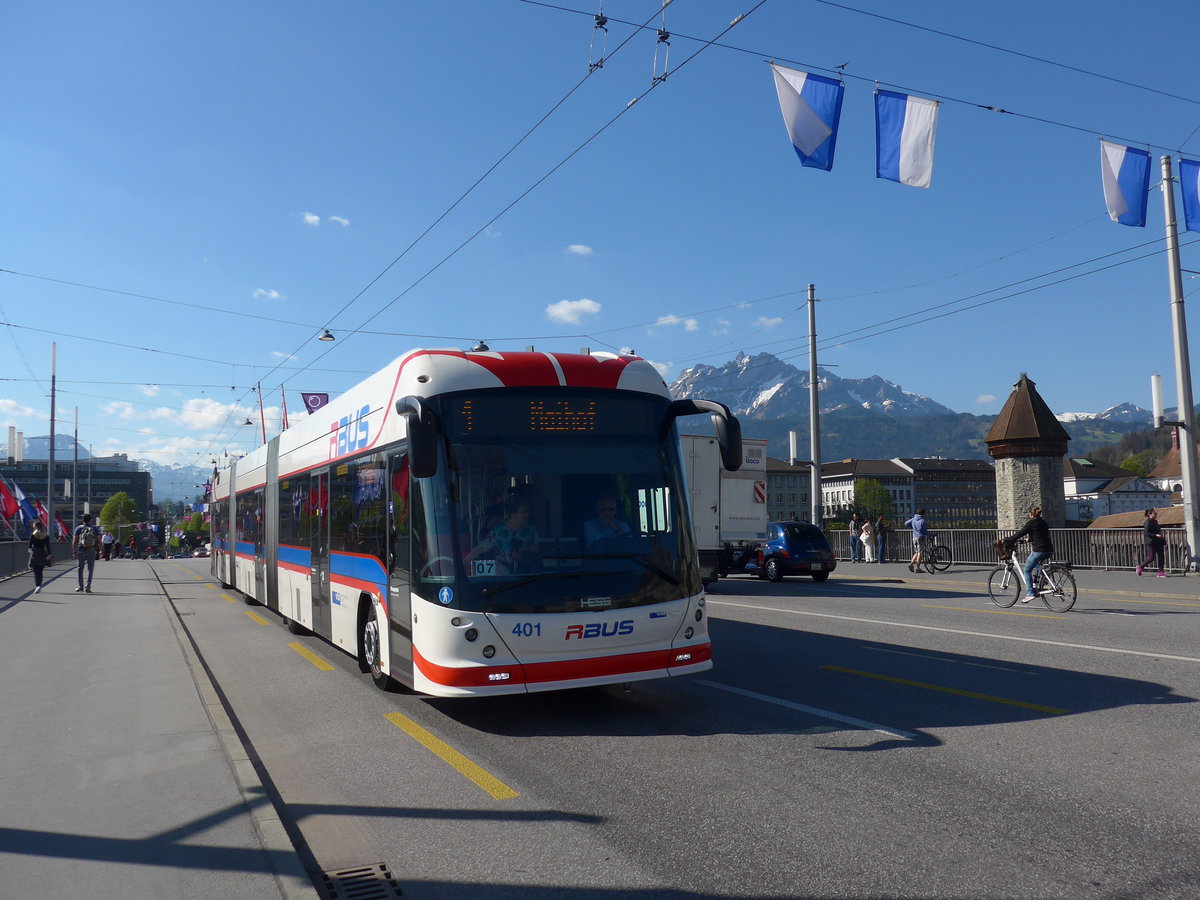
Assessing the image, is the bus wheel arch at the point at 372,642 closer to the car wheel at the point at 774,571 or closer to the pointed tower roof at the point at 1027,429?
the car wheel at the point at 774,571

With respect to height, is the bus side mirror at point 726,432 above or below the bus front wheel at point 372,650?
above

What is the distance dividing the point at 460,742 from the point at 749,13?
384 inches

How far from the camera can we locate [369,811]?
5.49 m

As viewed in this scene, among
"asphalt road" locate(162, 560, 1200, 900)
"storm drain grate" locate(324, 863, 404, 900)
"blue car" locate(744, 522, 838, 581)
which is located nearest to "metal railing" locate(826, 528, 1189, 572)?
"blue car" locate(744, 522, 838, 581)

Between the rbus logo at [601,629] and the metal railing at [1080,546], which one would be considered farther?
the metal railing at [1080,546]

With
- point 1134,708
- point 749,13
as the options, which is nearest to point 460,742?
point 1134,708

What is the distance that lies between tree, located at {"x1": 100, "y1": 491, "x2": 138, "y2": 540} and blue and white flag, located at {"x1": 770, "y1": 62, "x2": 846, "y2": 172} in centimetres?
14101

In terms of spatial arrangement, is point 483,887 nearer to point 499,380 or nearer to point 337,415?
point 499,380

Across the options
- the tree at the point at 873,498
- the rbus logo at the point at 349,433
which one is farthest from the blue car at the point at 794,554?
the tree at the point at 873,498

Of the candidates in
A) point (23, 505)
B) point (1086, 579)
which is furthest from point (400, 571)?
point (23, 505)

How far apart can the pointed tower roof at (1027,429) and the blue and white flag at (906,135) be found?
972 inches

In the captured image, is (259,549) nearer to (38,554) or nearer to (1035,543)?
(38,554)

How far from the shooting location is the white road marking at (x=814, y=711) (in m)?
6.96

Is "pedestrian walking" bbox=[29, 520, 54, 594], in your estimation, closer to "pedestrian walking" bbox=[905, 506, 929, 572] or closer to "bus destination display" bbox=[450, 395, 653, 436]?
"bus destination display" bbox=[450, 395, 653, 436]
